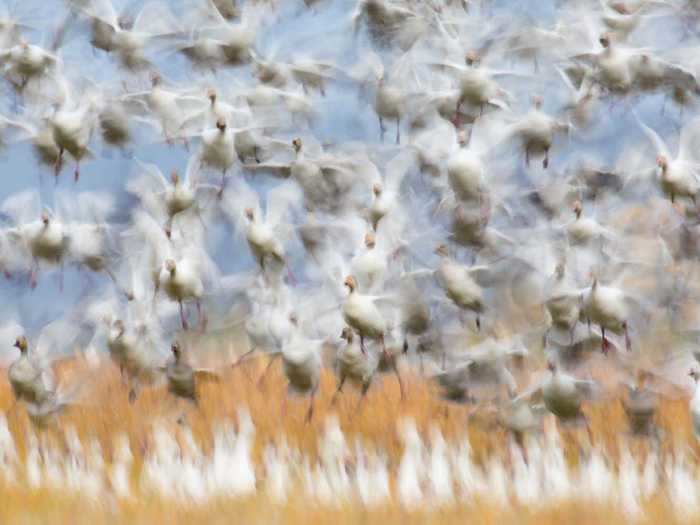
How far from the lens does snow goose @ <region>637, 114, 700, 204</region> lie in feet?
28.0

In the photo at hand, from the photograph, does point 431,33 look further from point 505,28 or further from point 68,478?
point 68,478

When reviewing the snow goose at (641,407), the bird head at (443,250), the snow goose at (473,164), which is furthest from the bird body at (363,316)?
the snow goose at (641,407)

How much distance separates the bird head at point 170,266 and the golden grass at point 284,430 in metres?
1.17

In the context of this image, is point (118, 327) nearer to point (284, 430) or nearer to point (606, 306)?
point (284, 430)

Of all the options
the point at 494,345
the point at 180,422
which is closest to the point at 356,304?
the point at 494,345

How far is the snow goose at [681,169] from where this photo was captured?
8.52 metres

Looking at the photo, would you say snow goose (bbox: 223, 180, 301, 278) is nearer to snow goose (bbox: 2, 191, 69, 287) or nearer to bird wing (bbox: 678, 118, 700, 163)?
snow goose (bbox: 2, 191, 69, 287)

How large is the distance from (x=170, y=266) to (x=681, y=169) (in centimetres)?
267

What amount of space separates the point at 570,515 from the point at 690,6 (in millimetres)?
3239

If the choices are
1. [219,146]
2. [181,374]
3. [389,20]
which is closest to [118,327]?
[181,374]

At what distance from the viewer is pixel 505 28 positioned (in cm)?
954

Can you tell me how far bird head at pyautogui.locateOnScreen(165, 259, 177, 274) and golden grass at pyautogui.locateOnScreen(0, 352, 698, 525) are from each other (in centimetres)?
117

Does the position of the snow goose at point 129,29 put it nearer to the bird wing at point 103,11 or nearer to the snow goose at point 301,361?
the bird wing at point 103,11

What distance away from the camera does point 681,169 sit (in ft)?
28.0
